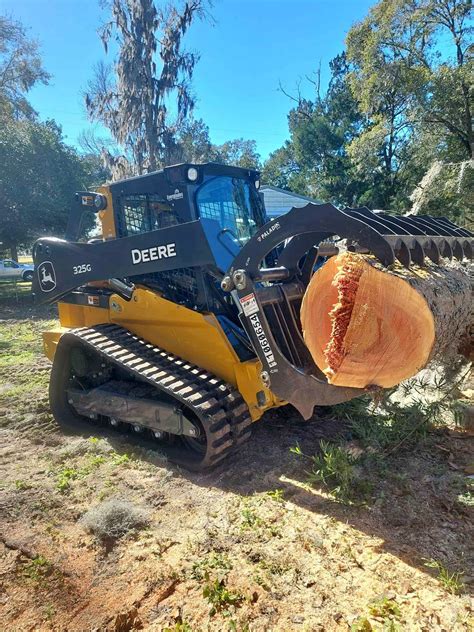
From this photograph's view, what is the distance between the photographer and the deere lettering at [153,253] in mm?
3939

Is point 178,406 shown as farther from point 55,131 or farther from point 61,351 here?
point 55,131

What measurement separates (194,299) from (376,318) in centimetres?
201

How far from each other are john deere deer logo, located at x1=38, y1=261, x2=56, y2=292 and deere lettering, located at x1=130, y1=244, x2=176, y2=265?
4.05 feet

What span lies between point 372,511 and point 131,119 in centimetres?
1847

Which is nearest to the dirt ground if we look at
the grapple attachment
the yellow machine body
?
the yellow machine body

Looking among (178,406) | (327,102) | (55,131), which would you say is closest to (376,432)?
(178,406)

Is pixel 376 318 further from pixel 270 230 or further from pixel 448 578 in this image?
pixel 448 578

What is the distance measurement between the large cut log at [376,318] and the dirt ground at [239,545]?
0.98 metres

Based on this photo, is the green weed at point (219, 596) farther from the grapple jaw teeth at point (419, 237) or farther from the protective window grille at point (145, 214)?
the protective window grille at point (145, 214)

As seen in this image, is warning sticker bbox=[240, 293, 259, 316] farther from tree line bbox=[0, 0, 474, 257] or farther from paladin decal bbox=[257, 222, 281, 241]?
tree line bbox=[0, 0, 474, 257]

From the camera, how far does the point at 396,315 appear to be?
7.96ft

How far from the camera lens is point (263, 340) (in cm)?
320

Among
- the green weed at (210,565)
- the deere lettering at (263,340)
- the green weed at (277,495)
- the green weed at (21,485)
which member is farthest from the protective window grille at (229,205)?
the green weed at (210,565)

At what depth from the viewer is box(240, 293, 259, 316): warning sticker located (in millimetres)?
3195
